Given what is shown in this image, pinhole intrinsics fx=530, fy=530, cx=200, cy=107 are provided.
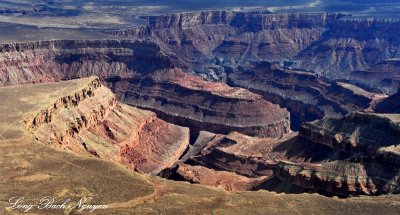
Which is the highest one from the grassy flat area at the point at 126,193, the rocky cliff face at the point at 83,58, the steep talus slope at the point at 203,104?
the rocky cliff face at the point at 83,58

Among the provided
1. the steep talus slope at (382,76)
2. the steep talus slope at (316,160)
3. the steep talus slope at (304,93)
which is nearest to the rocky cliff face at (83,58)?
the steep talus slope at (304,93)

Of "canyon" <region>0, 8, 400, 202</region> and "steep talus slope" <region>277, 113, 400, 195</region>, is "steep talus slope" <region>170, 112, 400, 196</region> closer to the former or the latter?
"steep talus slope" <region>277, 113, 400, 195</region>

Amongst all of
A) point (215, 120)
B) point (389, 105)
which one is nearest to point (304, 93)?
point (389, 105)

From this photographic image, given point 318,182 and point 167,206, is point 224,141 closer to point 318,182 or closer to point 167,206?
point 318,182

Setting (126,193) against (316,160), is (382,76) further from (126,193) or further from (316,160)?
(126,193)

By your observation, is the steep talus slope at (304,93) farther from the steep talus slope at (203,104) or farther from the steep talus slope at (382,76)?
the steep talus slope at (382,76)
